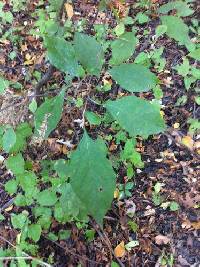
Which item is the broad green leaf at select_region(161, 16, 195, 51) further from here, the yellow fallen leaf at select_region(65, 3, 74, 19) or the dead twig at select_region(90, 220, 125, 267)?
the yellow fallen leaf at select_region(65, 3, 74, 19)

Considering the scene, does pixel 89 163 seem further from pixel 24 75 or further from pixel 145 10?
pixel 145 10

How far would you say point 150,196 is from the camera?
2234 mm

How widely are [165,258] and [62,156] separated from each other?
32.6 inches

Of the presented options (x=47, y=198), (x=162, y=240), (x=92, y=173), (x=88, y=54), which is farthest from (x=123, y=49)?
(x=162, y=240)

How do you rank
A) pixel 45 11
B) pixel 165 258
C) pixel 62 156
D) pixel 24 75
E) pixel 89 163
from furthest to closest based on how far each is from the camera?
pixel 45 11 → pixel 24 75 → pixel 62 156 → pixel 165 258 → pixel 89 163

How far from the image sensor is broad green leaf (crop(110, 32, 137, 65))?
160cm

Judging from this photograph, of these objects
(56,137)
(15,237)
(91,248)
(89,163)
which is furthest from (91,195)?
(56,137)

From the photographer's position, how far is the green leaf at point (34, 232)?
6.35 ft

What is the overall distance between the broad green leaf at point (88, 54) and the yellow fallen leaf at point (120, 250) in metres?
1.11

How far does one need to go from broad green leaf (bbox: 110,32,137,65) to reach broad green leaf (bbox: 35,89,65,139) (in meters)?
0.40

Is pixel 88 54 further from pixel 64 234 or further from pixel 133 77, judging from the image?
pixel 64 234

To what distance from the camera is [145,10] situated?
3010 mm

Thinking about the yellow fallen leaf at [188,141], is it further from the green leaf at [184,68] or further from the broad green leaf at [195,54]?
the broad green leaf at [195,54]

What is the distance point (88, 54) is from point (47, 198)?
2.97 feet
